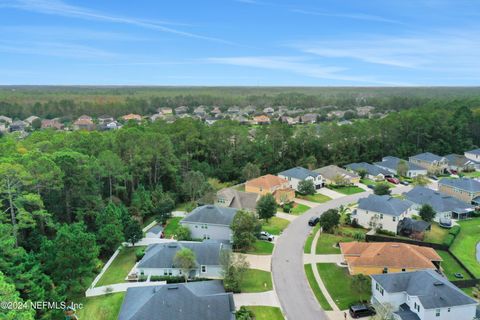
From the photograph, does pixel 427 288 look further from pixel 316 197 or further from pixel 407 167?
pixel 407 167

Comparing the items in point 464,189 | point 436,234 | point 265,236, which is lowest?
point 436,234

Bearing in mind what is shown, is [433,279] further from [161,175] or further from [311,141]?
[311,141]

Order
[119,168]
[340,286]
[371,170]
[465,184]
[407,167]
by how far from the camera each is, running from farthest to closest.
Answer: [371,170], [407,167], [465,184], [119,168], [340,286]

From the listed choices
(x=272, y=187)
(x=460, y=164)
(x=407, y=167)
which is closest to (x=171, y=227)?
(x=272, y=187)

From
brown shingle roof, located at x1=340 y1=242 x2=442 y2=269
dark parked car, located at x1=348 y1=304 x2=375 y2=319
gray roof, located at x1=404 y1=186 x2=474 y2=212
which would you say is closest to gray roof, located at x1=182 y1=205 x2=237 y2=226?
brown shingle roof, located at x1=340 y1=242 x2=442 y2=269

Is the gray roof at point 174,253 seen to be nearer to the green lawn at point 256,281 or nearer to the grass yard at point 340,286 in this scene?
the green lawn at point 256,281

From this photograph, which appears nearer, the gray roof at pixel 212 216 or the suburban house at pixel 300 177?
the gray roof at pixel 212 216

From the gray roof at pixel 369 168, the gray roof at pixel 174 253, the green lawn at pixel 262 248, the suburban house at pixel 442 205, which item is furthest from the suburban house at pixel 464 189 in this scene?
the gray roof at pixel 174 253

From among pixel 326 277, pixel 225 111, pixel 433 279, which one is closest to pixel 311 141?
pixel 326 277
